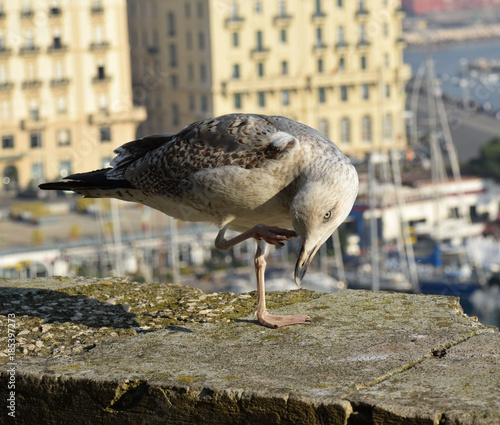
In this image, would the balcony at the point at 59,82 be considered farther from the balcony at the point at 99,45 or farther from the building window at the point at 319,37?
the building window at the point at 319,37

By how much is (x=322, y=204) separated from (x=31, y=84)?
65.7 metres

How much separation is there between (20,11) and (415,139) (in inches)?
1215

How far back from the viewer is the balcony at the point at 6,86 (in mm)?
67000

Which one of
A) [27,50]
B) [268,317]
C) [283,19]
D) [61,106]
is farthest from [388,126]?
[268,317]

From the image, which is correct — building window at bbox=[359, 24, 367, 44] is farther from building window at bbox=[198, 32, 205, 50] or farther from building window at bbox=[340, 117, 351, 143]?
building window at bbox=[198, 32, 205, 50]

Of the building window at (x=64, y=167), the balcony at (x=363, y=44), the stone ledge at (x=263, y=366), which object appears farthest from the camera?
the balcony at (x=363, y=44)

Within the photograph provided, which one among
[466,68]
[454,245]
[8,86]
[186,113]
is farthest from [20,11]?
[466,68]

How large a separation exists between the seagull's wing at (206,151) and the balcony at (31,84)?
64392 millimetres

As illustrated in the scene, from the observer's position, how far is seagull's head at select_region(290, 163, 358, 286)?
453 centimetres

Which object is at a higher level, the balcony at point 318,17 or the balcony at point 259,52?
the balcony at point 318,17

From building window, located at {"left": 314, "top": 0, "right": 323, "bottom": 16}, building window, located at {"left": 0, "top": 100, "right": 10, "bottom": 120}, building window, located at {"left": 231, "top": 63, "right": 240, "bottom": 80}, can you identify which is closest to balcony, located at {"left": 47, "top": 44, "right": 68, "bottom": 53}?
building window, located at {"left": 0, "top": 100, "right": 10, "bottom": 120}

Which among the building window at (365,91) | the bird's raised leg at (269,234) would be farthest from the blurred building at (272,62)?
the bird's raised leg at (269,234)

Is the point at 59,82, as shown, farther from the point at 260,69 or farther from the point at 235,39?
the point at 260,69

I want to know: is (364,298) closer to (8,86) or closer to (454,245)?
(454,245)
